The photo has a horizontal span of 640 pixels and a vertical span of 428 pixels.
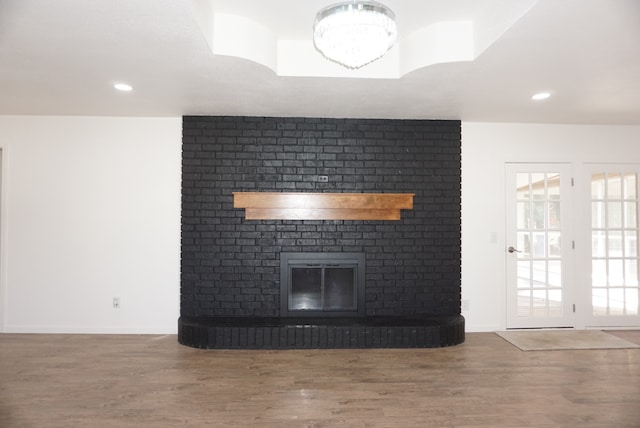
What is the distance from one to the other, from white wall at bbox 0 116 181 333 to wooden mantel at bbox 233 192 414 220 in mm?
880

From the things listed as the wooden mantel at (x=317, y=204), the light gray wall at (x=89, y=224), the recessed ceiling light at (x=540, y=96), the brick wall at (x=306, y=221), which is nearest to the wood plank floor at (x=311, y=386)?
the light gray wall at (x=89, y=224)

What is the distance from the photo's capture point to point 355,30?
1.84 meters

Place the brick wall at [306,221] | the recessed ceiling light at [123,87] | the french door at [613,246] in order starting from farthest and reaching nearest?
1. the french door at [613,246]
2. the brick wall at [306,221]
3. the recessed ceiling light at [123,87]

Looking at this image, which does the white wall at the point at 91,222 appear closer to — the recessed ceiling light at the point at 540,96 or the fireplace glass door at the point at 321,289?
the fireplace glass door at the point at 321,289

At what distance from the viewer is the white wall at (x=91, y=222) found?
4078 mm

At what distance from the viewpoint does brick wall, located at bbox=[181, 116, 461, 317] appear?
4027 millimetres

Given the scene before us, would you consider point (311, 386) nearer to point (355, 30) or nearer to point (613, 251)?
point (355, 30)

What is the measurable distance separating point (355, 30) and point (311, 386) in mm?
2437

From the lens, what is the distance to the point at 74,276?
4094 mm

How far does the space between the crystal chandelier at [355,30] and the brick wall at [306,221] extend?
2.06 meters

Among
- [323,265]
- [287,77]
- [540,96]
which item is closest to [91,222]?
[323,265]

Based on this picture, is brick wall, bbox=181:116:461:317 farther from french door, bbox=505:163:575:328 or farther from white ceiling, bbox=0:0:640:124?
french door, bbox=505:163:575:328

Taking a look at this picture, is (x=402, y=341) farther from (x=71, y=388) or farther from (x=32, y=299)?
(x=32, y=299)

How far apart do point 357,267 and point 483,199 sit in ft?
5.40
